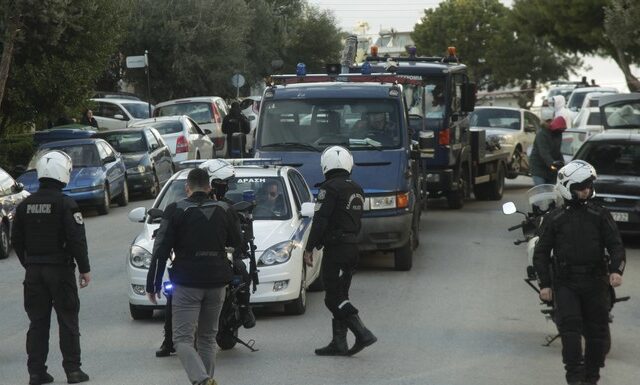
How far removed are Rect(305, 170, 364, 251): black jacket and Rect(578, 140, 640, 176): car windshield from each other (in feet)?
29.5

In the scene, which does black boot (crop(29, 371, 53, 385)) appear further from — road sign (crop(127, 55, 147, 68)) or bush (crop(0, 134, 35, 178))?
road sign (crop(127, 55, 147, 68))

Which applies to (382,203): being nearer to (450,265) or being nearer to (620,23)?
(450,265)

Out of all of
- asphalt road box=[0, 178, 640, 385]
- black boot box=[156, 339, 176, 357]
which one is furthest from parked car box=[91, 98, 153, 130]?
black boot box=[156, 339, 176, 357]

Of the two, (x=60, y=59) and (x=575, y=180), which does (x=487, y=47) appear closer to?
(x=60, y=59)

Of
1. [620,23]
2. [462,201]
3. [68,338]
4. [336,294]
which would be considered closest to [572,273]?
[336,294]

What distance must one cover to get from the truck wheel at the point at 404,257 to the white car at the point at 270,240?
2.10 m

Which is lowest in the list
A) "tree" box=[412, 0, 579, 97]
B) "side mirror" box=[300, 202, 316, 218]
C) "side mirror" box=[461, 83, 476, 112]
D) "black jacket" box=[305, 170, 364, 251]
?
"tree" box=[412, 0, 579, 97]

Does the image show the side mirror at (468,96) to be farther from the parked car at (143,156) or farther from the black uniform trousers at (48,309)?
the black uniform trousers at (48,309)

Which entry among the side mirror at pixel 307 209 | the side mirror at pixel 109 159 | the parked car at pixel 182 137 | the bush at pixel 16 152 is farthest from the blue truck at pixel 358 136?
the parked car at pixel 182 137

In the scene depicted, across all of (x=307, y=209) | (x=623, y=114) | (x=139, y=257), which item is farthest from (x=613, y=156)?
(x=139, y=257)

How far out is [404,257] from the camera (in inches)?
662

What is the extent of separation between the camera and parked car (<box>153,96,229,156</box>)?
3750 cm

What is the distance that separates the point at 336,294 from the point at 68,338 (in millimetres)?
2193

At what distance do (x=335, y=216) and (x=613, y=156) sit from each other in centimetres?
938
